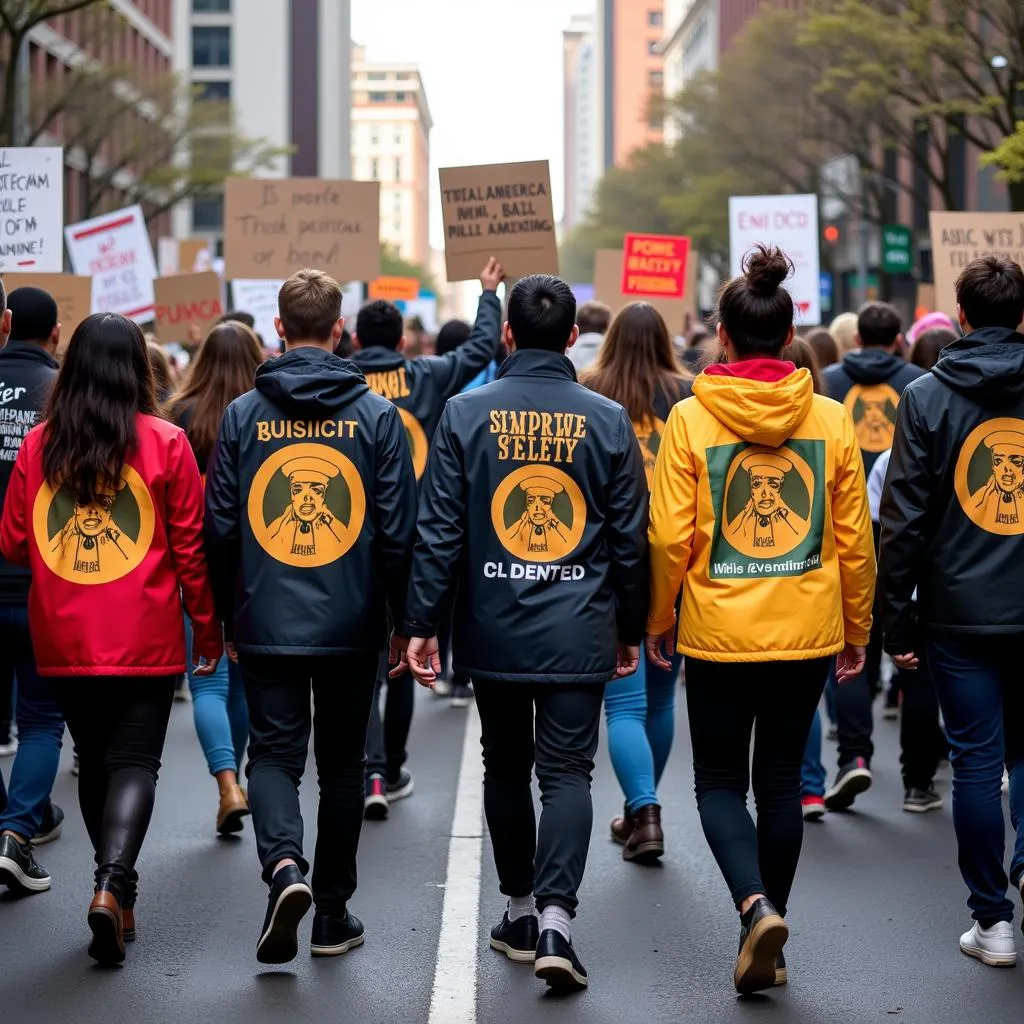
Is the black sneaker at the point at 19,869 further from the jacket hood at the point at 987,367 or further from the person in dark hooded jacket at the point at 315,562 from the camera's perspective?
the jacket hood at the point at 987,367

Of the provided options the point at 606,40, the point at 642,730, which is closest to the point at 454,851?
the point at 642,730

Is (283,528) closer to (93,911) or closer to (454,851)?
(93,911)

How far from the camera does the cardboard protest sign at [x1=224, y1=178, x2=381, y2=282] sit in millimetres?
13242

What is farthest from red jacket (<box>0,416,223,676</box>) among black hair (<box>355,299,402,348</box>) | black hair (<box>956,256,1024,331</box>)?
black hair (<box>355,299,402,348</box>)

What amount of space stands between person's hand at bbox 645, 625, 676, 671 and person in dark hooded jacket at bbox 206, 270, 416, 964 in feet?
2.44

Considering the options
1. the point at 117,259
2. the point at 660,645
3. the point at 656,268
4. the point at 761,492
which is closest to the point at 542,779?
the point at 660,645

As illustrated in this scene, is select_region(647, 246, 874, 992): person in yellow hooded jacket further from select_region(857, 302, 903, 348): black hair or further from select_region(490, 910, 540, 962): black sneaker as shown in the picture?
select_region(857, 302, 903, 348): black hair

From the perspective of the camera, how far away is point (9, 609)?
6621 millimetres

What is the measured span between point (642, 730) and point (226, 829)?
5.59ft

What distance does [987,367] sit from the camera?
564cm

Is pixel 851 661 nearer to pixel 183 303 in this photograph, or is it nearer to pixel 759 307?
pixel 759 307

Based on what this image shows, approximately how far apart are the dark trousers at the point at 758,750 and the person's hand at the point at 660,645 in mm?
135

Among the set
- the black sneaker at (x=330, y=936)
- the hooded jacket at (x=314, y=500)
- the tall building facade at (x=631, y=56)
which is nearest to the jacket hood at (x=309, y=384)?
the hooded jacket at (x=314, y=500)

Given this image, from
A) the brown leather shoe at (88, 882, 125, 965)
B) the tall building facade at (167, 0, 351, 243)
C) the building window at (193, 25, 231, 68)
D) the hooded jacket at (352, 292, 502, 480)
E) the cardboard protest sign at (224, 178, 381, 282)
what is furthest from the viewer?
the building window at (193, 25, 231, 68)
